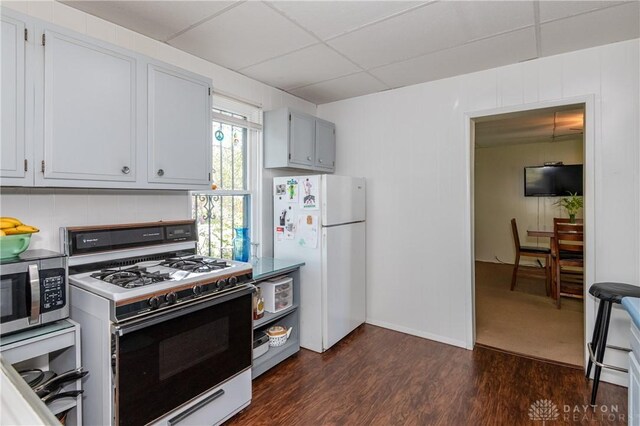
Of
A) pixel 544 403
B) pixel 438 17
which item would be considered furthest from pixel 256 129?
pixel 544 403

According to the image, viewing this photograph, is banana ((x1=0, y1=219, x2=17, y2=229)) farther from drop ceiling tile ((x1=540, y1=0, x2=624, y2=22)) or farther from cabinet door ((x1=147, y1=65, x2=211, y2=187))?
drop ceiling tile ((x1=540, y1=0, x2=624, y2=22))

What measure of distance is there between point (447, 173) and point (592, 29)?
1.36 meters

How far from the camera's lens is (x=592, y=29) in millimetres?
2178

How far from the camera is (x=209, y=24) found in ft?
6.89

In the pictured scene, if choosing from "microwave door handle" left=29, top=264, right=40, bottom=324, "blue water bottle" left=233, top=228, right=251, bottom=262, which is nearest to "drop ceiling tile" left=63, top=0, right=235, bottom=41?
"microwave door handle" left=29, top=264, right=40, bottom=324

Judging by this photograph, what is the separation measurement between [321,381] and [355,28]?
246 centimetres

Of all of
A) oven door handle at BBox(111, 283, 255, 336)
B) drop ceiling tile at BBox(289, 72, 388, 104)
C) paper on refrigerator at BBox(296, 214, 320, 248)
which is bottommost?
oven door handle at BBox(111, 283, 255, 336)

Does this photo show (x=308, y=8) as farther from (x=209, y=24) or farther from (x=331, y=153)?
(x=331, y=153)

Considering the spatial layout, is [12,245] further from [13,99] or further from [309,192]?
[309,192]

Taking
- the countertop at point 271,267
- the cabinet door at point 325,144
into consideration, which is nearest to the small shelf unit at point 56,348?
the countertop at point 271,267

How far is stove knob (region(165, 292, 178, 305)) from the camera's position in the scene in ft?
5.32

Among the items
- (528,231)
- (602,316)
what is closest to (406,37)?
(602,316)

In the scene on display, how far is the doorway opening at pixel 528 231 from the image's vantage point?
3152 millimetres

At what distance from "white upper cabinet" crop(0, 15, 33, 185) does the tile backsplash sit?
30cm
